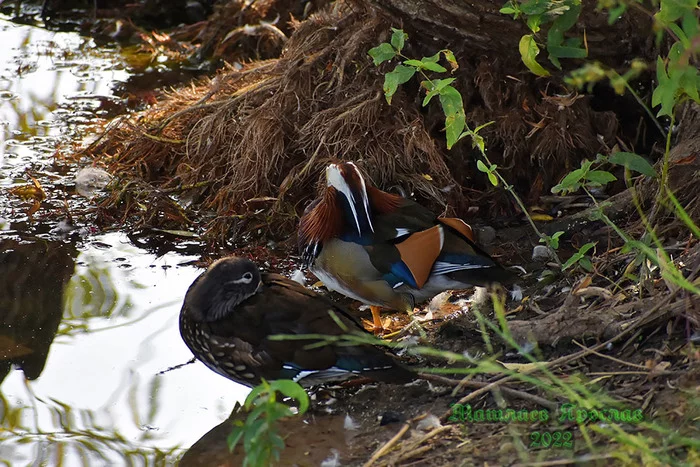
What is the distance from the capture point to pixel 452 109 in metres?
3.65

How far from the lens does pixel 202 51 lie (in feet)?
22.7

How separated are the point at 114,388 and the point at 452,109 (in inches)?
67.9

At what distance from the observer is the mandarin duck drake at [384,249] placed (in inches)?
151

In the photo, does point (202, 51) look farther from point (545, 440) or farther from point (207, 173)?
point (545, 440)

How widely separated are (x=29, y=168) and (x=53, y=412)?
2.36 metres

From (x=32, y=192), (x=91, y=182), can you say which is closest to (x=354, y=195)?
(x=91, y=182)

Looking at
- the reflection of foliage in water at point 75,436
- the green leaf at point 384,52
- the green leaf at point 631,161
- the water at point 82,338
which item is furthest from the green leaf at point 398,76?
the reflection of foliage in water at point 75,436

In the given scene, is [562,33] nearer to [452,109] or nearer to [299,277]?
[452,109]

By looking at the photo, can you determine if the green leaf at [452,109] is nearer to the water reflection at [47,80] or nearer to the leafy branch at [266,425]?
the leafy branch at [266,425]

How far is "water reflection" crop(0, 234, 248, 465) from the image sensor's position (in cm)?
333

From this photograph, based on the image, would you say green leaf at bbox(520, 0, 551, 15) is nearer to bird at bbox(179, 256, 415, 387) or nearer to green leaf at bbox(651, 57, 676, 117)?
green leaf at bbox(651, 57, 676, 117)

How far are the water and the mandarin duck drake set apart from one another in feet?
2.23

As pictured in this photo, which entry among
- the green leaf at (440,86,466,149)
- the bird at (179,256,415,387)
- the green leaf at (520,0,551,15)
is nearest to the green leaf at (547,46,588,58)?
the green leaf at (520,0,551,15)

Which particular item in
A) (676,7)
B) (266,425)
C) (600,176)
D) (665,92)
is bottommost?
(266,425)
